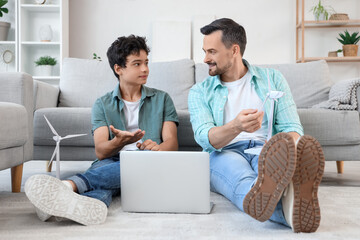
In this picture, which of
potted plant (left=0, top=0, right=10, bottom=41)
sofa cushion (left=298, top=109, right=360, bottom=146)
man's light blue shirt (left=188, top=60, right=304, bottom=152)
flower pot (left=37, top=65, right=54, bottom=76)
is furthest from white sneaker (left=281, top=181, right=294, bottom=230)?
potted plant (left=0, top=0, right=10, bottom=41)

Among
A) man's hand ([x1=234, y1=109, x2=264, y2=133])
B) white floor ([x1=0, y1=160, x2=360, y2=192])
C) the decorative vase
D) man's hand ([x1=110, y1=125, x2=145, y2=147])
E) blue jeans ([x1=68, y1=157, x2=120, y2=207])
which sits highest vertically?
the decorative vase

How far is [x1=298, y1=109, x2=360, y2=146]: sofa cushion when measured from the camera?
82.7 inches

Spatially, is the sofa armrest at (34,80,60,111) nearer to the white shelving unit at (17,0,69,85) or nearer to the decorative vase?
the white shelving unit at (17,0,69,85)

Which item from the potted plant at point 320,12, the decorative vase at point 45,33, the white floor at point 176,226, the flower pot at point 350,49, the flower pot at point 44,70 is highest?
the potted plant at point 320,12

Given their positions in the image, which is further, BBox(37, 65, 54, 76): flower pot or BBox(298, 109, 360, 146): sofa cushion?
BBox(37, 65, 54, 76): flower pot

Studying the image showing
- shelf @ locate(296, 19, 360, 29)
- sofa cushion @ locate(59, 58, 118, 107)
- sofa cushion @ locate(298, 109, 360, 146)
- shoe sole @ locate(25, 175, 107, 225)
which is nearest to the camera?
shoe sole @ locate(25, 175, 107, 225)

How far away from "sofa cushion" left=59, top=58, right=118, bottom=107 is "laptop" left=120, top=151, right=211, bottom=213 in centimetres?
147

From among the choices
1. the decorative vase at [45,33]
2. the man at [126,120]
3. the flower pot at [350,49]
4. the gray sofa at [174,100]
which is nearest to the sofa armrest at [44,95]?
the gray sofa at [174,100]

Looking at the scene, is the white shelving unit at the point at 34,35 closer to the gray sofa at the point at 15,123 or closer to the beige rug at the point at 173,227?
the gray sofa at the point at 15,123

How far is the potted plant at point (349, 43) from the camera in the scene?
4.41 metres

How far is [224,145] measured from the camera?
60.1 inches

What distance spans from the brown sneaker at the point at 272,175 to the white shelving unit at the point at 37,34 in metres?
3.61

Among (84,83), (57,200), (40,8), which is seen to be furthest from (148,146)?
(40,8)

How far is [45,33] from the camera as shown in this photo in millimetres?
4355
